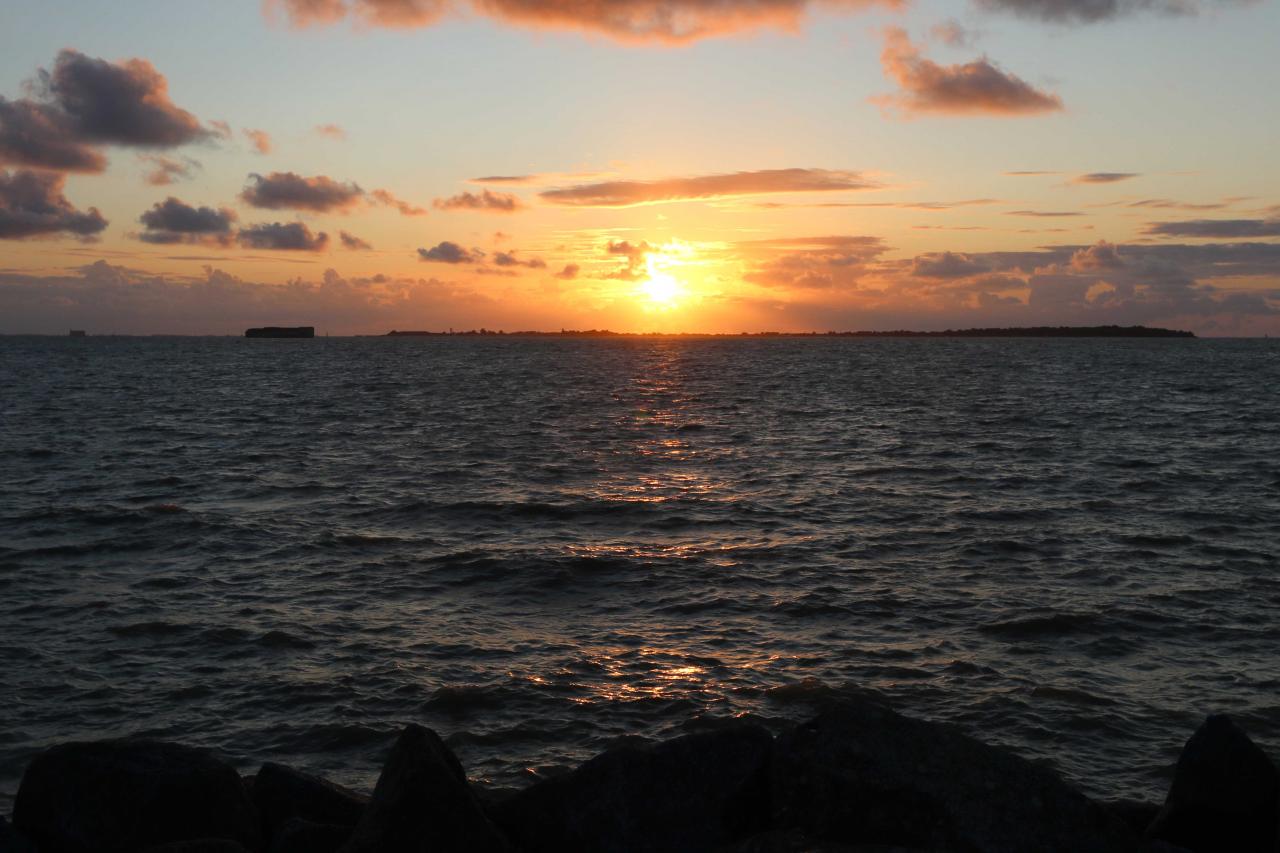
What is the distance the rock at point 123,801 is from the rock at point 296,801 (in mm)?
254

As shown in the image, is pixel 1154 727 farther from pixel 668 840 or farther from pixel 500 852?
pixel 500 852

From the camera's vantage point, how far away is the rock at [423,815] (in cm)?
850

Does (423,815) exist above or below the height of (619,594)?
above

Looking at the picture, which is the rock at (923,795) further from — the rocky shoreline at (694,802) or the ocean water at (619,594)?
the ocean water at (619,594)

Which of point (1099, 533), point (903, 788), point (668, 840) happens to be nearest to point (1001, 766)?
point (903, 788)

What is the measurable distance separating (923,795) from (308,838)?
5387mm

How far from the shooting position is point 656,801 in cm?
915

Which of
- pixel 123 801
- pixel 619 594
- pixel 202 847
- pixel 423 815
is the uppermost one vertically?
pixel 423 815

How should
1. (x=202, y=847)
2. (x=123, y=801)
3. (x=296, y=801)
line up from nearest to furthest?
(x=202, y=847) < (x=123, y=801) < (x=296, y=801)

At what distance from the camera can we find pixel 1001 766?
28.3 feet

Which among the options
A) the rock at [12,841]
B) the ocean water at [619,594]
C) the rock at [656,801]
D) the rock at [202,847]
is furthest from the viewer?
the ocean water at [619,594]

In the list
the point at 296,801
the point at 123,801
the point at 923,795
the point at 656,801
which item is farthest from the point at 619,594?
the point at 923,795

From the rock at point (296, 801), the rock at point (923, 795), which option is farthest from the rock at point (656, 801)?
the rock at point (296, 801)

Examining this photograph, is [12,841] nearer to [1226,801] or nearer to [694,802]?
[694,802]
